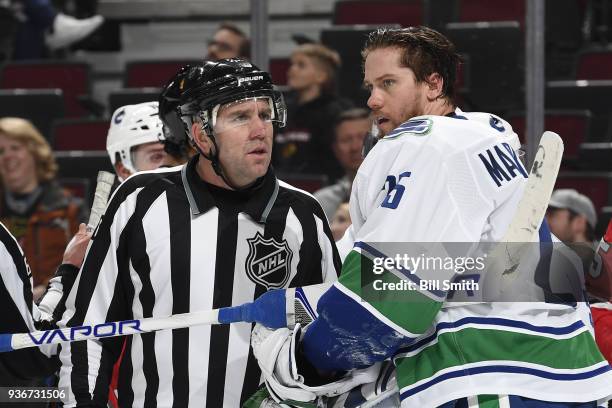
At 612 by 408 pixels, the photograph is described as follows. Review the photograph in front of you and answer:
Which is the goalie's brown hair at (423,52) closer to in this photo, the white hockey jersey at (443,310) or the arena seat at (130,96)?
the white hockey jersey at (443,310)

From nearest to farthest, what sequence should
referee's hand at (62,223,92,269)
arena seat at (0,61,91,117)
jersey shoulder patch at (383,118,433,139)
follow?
1. jersey shoulder patch at (383,118,433,139)
2. referee's hand at (62,223,92,269)
3. arena seat at (0,61,91,117)

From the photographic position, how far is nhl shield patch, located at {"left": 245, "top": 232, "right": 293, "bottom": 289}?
2604 millimetres

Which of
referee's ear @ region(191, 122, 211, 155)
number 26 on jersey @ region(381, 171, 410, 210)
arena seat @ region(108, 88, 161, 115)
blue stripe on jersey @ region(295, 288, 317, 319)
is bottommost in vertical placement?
blue stripe on jersey @ region(295, 288, 317, 319)

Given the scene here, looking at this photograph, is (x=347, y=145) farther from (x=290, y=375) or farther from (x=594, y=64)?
(x=290, y=375)

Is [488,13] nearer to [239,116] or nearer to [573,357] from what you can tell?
[239,116]

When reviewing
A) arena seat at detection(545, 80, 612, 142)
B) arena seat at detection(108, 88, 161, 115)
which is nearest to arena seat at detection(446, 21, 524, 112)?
arena seat at detection(545, 80, 612, 142)

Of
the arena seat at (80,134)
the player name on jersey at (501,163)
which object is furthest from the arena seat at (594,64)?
the player name on jersey at (501,163)

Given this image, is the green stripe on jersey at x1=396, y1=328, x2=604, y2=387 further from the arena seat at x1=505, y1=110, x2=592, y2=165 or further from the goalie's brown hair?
the arena seat at x1=505, y1=110, x2=592, y2=165

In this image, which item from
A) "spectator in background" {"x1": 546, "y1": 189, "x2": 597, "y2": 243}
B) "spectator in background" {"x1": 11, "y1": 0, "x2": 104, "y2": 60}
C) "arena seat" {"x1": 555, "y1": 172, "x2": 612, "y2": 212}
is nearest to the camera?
"spectator in background" {"x1": 546, "y1": 189, "x2": 597, "y2": 243}

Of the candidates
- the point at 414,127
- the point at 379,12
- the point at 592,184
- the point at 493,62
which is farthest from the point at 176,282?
the point at 379,12

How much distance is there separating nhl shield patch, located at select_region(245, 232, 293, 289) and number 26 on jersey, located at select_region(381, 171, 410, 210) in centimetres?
59

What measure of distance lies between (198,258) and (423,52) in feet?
2.29

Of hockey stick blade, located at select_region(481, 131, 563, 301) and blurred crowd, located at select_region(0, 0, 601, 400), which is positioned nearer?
hockey stick blade, located at select_region(481, 131, 563, 301)

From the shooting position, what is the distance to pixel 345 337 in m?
2.07
